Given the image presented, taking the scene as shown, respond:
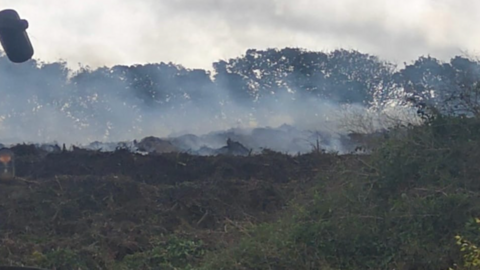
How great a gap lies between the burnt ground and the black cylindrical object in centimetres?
524

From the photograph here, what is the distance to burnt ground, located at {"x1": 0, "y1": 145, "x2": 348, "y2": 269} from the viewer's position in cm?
Answer: 1051

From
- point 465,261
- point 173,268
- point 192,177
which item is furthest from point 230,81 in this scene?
point 465,261

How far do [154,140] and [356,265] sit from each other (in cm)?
1435

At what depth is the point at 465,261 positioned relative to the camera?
657 centimetres

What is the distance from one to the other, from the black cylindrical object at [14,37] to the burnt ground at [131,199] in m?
5.24

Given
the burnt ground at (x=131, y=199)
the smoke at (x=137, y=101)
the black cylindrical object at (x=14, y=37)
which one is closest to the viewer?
the black cylindrical object at (x=14, y=37)

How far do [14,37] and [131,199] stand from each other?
8.79 metres

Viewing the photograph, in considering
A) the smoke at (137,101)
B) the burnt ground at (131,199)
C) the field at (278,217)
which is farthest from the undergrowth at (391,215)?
the smoke at (137,101)

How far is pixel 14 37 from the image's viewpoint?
4645mm

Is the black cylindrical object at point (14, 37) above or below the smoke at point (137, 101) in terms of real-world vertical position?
below

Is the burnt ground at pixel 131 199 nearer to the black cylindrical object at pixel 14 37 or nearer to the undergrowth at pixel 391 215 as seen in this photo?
the undergrowth at pixel 391 215

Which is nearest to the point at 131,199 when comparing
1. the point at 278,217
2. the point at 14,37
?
the point at 278,217

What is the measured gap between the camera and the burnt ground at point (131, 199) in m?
10.5

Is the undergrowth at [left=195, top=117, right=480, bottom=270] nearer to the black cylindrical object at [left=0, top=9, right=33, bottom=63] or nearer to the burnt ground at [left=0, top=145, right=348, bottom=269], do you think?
the burnt ground at [left=0, top=145, right=348, bottom=269]
